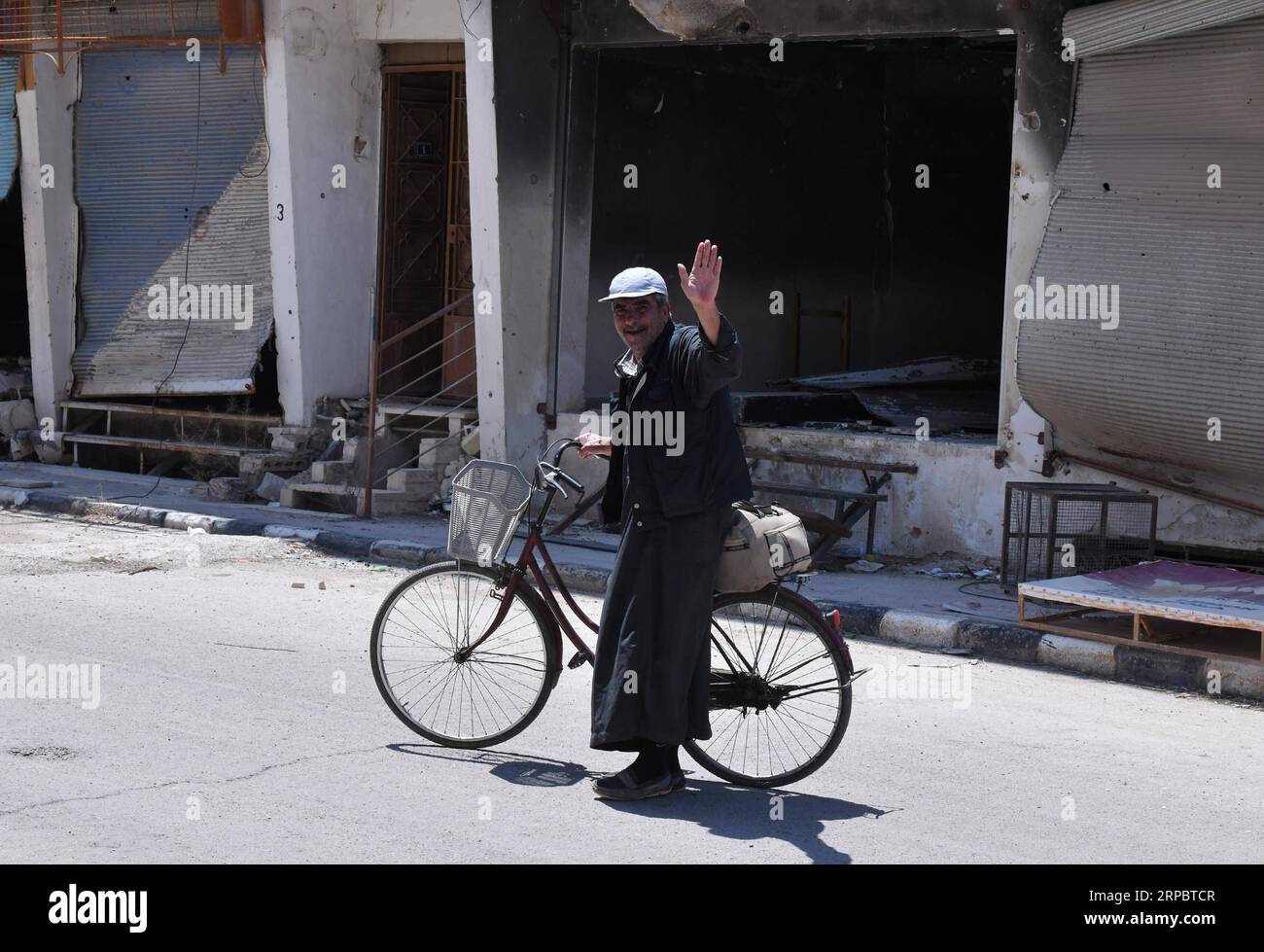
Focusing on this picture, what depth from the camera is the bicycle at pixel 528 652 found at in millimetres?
5801

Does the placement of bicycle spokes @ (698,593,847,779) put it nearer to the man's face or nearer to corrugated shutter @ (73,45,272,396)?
the man's face

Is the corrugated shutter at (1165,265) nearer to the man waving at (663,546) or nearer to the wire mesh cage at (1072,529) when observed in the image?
the wire mesh cage at (1072,529)

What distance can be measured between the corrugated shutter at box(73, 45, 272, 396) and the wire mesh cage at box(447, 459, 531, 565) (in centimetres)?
937

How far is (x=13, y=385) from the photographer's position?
17.4 m

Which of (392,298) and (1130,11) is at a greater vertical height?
(1130,11)

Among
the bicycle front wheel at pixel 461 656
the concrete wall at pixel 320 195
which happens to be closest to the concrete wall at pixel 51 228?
the concrete wall at pixel 320 195

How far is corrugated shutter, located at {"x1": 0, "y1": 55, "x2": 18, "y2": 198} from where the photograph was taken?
16.3 metres

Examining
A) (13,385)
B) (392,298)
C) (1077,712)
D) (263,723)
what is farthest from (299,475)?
(1077,712)

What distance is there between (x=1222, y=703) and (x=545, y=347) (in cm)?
702

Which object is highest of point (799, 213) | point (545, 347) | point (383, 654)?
point (799, 213)

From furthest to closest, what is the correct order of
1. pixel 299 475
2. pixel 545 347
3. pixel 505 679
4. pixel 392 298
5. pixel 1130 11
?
pixel 392 298 → pixel 299 475 → pixel 545 347 → pixel 1130 11 → pixel 505 679

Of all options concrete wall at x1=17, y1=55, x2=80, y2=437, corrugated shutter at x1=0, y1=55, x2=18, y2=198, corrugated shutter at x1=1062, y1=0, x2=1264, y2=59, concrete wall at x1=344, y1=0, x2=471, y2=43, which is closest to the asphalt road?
corrugated shutter at x1=1062, y1=0, x2=1264, y2=59

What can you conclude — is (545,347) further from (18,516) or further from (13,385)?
(13,385)

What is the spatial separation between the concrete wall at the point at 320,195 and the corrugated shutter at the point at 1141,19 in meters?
7.24
